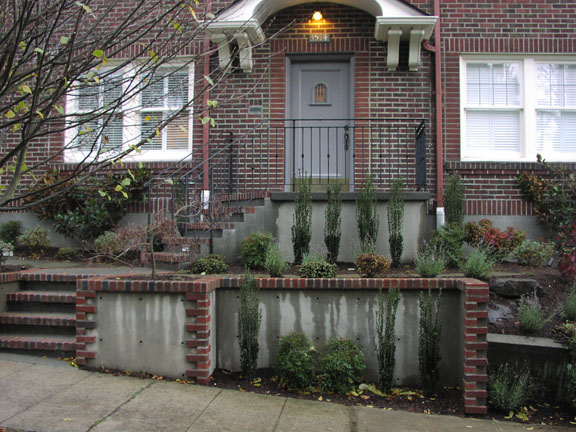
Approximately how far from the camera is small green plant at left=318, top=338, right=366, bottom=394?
4.66 m

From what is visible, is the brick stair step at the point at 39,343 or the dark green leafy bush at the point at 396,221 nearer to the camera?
the brick stair step at the point at 39,343

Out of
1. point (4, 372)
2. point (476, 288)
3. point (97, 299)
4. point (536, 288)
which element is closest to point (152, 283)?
point (97, 299)

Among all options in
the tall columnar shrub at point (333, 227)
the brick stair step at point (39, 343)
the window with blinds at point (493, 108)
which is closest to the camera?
the brick stair step at point (39, 343)

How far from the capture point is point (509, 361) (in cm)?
477

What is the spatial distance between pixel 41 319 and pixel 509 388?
467 centimetres

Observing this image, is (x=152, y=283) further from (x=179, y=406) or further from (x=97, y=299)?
(x=179, y=406)

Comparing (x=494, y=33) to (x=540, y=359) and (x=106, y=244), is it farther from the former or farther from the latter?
(x=106, y=244)

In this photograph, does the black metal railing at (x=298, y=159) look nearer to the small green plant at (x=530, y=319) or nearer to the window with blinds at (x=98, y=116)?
the small green plant at (x=530, y=319)

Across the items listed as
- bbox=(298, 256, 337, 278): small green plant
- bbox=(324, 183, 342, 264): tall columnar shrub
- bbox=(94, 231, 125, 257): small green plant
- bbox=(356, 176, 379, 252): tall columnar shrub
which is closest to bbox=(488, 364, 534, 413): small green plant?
bbox=(298, 256, 337, 278): small green plant

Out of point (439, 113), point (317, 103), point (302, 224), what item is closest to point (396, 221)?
point (302, 224)

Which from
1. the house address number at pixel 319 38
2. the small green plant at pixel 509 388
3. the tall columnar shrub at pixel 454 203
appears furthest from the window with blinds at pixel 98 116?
the tall columnar shrub at pixel 454 203

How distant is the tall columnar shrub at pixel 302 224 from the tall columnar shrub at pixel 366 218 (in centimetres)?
65

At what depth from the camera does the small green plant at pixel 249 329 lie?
493 centimetres

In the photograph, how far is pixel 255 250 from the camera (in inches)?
245
